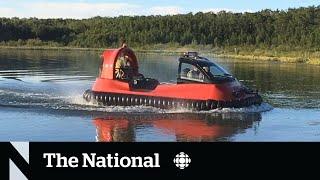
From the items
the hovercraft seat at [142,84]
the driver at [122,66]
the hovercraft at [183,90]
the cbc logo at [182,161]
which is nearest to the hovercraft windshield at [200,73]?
the hovercraft at [183,90]

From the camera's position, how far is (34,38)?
122750mm

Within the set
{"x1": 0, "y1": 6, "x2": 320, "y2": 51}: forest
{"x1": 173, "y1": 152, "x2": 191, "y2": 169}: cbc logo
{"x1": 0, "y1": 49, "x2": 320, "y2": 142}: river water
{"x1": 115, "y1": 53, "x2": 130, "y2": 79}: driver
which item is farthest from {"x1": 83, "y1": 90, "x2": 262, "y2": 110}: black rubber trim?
{"x1": 0, "y1": 6, "x2": 320, "y2": 51}: forest

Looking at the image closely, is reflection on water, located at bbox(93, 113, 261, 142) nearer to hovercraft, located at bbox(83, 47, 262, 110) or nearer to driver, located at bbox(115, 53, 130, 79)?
hovercraft, located at bbox(83, 47, 262, 110)

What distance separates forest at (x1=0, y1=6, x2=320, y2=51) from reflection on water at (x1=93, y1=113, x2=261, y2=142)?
8855 cm

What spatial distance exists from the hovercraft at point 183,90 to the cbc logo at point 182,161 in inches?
491

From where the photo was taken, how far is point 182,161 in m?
6.47

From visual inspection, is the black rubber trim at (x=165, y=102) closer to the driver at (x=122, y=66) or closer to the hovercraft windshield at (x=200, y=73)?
the hovercraft windshield at (x=200, y=73)

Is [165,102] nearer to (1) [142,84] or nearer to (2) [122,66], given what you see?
(1) [142,84]

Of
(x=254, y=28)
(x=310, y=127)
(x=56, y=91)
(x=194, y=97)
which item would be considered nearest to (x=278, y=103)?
(x=194, y=97)

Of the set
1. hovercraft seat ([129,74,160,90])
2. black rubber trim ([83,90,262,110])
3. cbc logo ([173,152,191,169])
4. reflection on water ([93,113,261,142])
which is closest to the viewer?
cbc logo ([173,152,191,169])

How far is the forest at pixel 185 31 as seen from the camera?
114000mm

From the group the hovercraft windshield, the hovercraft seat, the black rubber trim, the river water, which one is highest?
the hovercraft windshield

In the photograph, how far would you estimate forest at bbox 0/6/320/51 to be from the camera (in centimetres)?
11400

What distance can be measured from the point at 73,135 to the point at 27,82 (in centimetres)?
1618
